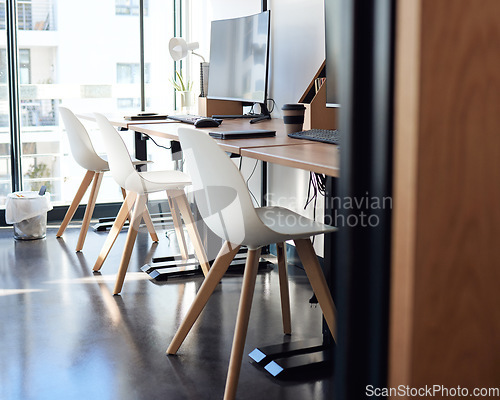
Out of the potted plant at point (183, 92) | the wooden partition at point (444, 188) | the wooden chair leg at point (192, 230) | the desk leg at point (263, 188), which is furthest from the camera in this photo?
the potted plant at point (183, 92)

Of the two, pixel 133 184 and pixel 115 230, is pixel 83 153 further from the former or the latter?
pixel 133 184

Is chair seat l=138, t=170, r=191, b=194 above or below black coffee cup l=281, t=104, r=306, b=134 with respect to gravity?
below

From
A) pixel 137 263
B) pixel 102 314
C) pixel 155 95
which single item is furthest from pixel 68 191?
pixel 102 314

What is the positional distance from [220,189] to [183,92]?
2383mm

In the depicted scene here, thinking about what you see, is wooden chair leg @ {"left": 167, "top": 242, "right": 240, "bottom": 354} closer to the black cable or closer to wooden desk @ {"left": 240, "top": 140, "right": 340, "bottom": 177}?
wooden desk @ {"left": 240, "top": 140, "right": 340, "bottom": 177}

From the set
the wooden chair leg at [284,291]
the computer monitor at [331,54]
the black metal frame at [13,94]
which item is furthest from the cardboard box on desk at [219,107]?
the black metal frame at [13,94]

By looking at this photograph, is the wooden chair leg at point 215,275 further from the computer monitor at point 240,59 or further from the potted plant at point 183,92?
the potted plant at point 183,92

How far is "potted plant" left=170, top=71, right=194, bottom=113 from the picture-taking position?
401 centimetres

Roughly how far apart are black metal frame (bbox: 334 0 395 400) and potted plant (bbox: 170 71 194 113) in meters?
3.38

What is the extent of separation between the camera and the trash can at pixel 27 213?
3717 millimetres

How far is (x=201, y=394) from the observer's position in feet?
5.96

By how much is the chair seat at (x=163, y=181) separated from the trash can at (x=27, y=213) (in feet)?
3.60

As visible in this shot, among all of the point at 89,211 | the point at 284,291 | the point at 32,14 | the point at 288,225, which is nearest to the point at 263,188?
the point at 89,211

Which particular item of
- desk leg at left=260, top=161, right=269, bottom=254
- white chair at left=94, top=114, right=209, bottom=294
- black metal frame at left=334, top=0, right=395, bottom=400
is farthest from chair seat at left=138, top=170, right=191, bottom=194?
black metal frame at left=334, top=0, right=395, bottom=400
